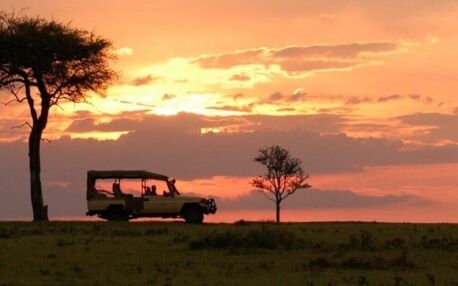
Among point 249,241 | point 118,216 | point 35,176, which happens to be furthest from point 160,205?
point 249,241

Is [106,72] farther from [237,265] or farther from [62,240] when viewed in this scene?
[237,265]

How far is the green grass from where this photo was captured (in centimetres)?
2442

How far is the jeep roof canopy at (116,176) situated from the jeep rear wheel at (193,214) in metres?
2.02

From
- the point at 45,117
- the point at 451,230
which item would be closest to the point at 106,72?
the point at 45,117

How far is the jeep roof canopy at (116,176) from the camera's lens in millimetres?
50188

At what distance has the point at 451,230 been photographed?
145 ft

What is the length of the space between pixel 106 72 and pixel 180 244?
99.1 feet

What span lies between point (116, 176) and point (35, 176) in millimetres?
12252

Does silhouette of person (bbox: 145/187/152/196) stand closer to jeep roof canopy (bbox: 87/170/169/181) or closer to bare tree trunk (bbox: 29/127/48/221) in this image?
jeep roof canopy (bbox: 87/170/169/181)

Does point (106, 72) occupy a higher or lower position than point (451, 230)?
higher

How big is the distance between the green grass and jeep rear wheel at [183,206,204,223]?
374 inches

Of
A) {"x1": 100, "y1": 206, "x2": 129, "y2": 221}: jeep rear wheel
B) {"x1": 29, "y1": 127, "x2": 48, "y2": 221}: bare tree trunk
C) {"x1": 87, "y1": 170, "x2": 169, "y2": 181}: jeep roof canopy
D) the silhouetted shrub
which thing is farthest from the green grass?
{"x1": 29, "y1": 127, "x2": 48, "y2": 221}: bare tree trunk

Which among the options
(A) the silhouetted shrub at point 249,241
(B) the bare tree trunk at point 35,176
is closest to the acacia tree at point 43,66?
(B) the bare tree trunk at point 35,176

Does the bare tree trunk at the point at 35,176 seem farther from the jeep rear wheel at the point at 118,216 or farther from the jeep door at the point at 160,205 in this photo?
the jeep door at the point at 160,205
